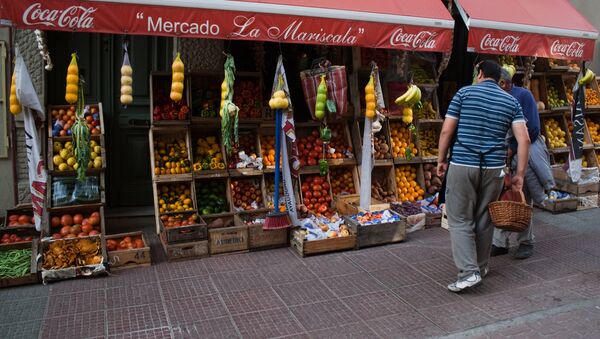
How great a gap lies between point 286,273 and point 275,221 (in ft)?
2.63

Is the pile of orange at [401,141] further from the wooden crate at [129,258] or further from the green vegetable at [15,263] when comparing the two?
the green vegetable at [15,263]

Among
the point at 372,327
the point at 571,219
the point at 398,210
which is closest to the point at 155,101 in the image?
the point at 398,210

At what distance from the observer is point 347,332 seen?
167 inches

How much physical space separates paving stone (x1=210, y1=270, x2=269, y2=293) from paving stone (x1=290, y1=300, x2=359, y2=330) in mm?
665

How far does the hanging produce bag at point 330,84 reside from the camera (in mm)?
6449

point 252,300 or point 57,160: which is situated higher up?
point 57,160

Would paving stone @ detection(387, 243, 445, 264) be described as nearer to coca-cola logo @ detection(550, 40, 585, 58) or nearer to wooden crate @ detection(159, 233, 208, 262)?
wooden crate @ detection(159, 233, 208, 262)

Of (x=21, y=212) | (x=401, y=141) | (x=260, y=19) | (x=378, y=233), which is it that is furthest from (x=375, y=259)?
(x=21, y=212)

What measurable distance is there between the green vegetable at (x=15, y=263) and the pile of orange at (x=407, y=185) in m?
4.88

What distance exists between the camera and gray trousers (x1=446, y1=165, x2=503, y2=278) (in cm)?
485

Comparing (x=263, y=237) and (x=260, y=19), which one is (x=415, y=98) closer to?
(x=260, y=19)

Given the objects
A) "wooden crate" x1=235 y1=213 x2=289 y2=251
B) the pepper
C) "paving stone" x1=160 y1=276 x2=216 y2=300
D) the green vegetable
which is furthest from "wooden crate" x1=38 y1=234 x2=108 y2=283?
the pepper

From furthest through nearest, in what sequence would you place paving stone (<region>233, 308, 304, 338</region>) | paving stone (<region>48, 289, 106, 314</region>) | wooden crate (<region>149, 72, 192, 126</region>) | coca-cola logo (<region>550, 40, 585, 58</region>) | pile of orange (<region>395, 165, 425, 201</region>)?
pile of orange (<region>395, 165, 425, 201</region>) → coca-cola logo (<region>550, 40, 585, 58</region>) → wooden crate (<region>149, 72, 192, 126</region>) → paving stone (<region>48, 289, 106, 314</region>) → paving stone (<region>233, 308, 304, 338</region>)

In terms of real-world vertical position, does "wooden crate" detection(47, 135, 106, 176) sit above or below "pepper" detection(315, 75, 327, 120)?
below
